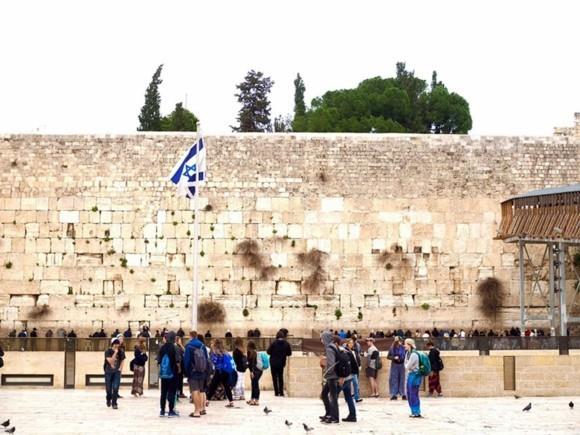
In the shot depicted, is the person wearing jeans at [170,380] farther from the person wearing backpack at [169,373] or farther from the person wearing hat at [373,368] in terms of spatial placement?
the person wearing hat at [373,368]

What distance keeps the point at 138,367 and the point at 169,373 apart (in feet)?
9.67

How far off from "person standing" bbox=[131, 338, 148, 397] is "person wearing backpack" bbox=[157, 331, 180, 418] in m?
2.48

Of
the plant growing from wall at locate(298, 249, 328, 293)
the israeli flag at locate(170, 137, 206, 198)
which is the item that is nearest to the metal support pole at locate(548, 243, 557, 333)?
the plant growing from wall at locate(298, 249, 328, 293)

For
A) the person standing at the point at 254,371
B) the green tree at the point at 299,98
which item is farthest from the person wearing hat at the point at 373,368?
the green tree at the point at 299,98

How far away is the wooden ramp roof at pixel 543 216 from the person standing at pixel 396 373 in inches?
345

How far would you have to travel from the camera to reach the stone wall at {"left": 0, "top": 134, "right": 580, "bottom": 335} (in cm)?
2722

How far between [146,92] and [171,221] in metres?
12.4

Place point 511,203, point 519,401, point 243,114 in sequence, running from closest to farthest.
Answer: point 519,401
point 511,203
point 243,114

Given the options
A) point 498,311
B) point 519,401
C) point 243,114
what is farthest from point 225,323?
point 243,114

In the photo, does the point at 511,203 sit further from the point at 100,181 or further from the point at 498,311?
the point at 100,181

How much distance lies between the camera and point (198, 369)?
13.6 metres

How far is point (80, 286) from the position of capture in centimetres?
2722

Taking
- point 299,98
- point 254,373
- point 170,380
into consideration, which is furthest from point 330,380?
point 299,98

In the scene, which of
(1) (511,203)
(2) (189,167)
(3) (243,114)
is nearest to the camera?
(2) (189,167)
